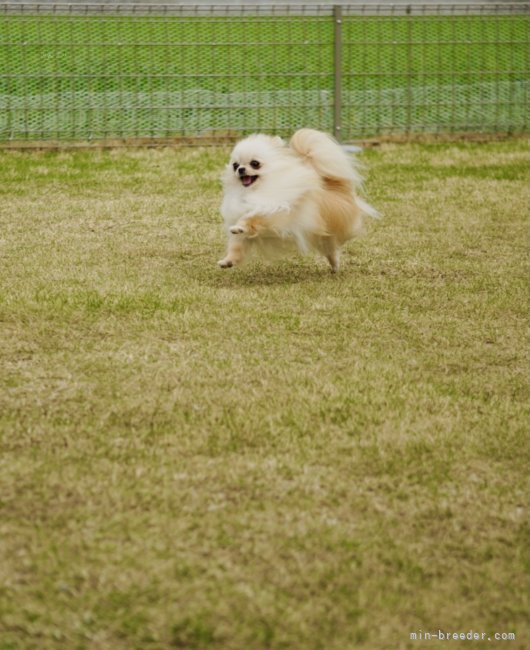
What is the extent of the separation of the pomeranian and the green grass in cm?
324

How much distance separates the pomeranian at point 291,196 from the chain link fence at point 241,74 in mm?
3230

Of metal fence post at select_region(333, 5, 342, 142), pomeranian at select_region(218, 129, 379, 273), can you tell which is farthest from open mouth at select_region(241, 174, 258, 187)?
metal fence post at select_region(333, 5, 342, 142)

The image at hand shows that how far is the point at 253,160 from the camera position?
13.1 feet

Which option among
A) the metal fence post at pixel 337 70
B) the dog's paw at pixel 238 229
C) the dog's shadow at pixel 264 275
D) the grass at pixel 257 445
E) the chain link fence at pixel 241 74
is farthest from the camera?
the metal fence post at pixel 337 70

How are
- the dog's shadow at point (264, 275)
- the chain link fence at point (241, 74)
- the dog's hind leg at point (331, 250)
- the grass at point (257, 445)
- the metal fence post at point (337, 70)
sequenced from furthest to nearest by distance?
the metal fence post at point (337, 70)
the chain link fence at point (241, 74)
the dog's hind leg at point (331, 250)
the dog's shadow at point (264, 275)
the grass at point (257, 445)

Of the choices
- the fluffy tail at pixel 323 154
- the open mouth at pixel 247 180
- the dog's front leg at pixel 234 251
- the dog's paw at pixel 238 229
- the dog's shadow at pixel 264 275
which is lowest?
the dog's shadow at pixel 264 275

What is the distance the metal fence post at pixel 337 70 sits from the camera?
733 cm

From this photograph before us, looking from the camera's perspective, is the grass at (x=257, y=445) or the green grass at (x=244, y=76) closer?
the grass at (x=257, y=445)

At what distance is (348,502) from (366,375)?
0.82 meters

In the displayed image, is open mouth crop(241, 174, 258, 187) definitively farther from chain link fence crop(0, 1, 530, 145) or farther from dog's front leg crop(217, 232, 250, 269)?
chain link fence crop(0, 1, 530, 145)

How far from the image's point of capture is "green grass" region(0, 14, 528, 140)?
7148 mm

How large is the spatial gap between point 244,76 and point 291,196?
3.55 metres

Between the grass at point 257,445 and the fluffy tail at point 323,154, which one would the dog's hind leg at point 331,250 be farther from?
the fluffy tail at point 323,154

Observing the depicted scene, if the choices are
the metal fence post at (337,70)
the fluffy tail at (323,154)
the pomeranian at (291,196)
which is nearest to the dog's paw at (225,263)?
the pomeranian at (291,196)
